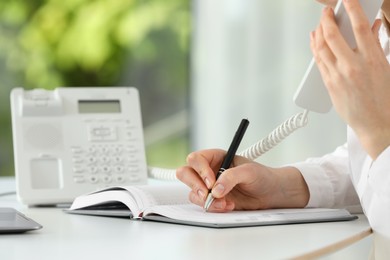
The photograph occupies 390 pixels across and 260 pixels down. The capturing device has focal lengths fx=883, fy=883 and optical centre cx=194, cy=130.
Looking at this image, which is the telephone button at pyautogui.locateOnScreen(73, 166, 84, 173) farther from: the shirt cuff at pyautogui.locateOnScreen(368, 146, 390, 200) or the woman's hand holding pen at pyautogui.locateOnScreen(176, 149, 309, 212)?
the shirt cuff at pyautogui.locateOnScreen(368, 146, 390, 200)

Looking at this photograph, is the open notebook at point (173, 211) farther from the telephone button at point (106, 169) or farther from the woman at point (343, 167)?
the telephone button at point (106, 169)

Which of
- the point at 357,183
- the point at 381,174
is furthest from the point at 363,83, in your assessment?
the point at 357,183

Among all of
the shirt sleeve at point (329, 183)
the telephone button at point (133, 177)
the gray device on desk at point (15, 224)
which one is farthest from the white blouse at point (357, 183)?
the gray device on desk at point (15, 224)

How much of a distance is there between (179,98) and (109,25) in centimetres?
67

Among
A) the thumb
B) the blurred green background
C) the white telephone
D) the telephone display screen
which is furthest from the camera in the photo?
the blurred green background

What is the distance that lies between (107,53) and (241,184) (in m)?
3.52

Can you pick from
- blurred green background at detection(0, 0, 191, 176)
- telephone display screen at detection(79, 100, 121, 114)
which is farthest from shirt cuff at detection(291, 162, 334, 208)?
blurred green background at detection(0, 0, 191, 176)

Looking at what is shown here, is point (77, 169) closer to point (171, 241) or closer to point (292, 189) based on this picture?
point (292, 189)

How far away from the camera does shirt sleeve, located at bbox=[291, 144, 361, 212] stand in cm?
152

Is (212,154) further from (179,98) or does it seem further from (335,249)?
(179,98)

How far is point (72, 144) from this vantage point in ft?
5.91

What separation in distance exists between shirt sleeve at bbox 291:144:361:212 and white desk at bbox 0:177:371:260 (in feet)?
0.54

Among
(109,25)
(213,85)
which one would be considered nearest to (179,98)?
(109,25)

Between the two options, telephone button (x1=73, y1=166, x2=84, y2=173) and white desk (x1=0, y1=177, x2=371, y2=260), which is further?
telephone button (x1=73, y1=166, x2=84, y2=173)
